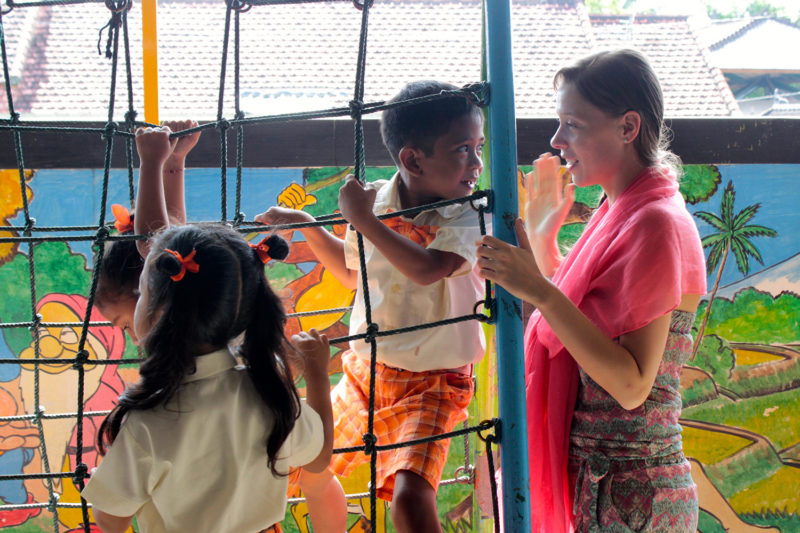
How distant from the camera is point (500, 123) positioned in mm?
1097

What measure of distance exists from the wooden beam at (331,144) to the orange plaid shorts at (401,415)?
2.74 ft

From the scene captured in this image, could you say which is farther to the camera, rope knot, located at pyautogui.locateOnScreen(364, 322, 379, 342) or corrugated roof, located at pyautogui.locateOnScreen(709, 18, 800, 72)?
corrugated roof, located at pyautogui.locateOnScreen(709, 18, 800, 72)

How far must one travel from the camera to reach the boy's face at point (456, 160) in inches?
49.0

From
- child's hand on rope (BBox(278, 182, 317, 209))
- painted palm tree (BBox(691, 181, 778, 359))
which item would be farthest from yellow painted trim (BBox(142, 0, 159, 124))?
painted palm tree (BBox(691, 181, 778, 359))

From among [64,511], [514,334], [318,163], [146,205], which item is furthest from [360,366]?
[64,511]

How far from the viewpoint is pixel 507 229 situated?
3.58ft

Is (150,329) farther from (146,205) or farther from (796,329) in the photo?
(796,329)

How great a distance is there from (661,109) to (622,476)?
576mm

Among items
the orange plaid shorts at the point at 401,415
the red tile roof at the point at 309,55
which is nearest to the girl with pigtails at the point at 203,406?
the orange plaid shorts at the point at 401,415

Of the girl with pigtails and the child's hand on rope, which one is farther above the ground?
the child's hand on rope

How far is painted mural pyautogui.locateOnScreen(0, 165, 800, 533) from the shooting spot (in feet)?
6.95

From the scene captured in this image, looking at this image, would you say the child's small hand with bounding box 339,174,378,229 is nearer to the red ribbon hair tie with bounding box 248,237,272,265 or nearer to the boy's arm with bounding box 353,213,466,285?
the boy's arm with bounding box 353,213,466,285

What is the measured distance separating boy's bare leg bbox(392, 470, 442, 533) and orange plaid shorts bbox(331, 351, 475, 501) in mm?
13

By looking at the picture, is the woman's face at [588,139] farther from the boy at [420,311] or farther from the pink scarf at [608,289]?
the boy at [420,311]
